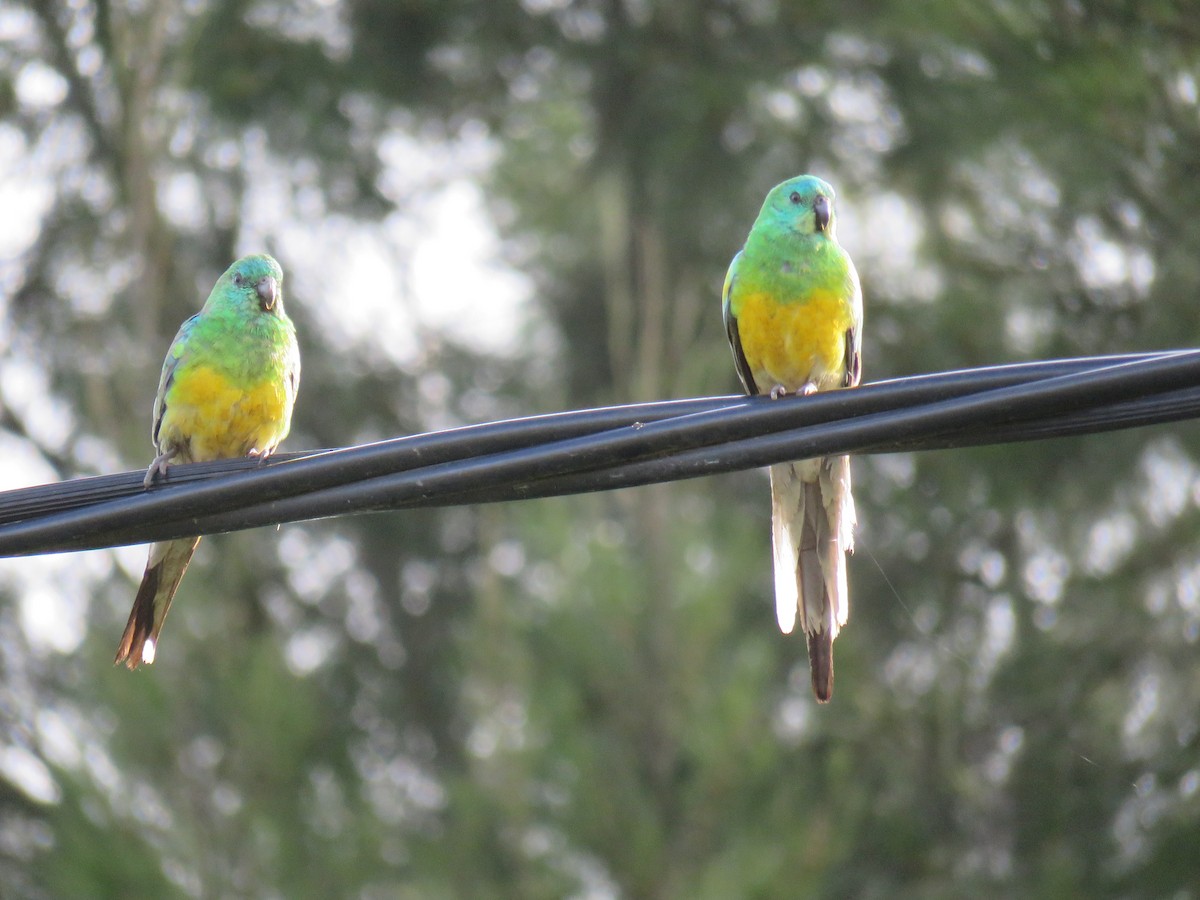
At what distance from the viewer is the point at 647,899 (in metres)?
9.24

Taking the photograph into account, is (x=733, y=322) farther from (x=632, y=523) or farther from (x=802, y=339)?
(x=632, y=523)

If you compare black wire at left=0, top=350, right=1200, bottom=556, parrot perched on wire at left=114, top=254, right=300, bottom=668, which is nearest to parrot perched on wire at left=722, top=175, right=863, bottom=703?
black wire at left=0, top=350, right=1200, bottom=556

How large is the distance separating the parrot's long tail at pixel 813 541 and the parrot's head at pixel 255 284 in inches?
84.4

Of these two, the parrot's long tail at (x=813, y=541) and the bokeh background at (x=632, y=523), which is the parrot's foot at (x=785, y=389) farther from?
the bokeh background at (x=632, y=523)

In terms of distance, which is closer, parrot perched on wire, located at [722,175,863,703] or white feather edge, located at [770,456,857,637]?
white feather edge, located at [770,456,857,637]

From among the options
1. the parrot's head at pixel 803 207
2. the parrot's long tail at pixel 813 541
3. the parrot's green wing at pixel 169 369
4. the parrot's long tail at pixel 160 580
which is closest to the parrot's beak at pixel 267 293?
the parrot's green wing at pixel 169 369

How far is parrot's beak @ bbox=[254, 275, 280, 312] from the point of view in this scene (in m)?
5.66

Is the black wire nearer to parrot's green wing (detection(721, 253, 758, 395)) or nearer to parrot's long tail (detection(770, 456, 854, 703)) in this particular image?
parrot's long tail (detection(770, 456, 854, 703))

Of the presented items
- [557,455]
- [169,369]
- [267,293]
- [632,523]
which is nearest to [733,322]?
[267,293]

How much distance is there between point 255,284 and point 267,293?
3.0 inches

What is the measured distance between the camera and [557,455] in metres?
2.98

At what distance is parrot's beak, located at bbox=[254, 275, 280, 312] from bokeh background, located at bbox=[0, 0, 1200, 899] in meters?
4.31

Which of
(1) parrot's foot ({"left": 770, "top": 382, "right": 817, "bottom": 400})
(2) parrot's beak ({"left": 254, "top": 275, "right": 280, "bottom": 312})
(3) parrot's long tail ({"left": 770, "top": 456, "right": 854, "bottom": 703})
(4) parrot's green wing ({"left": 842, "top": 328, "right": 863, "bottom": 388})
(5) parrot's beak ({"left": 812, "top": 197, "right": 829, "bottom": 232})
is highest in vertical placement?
(5) parrot's beak ({"left": 812, "top": 197, "right": 829, "bottom": 232})

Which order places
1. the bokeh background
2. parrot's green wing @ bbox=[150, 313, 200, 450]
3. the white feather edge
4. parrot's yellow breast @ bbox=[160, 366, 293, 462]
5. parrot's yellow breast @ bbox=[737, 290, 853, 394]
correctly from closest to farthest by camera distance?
the white feather edge
parrot's yellow breast @ bbox=[737, 290, 853, 394]
parrot's yellow breast @ bbox=[160, 366, 293, 462]
parrot's green wing @ bbox=[150, 313, 200, 450]
the bokeh background
